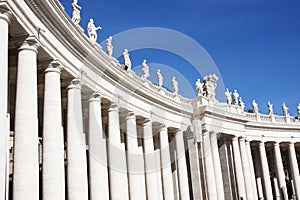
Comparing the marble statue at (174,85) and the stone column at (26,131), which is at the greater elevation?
the marble statue at (174,85)

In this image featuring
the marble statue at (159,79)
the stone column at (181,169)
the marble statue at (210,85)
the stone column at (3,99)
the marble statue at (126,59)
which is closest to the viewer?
the stone column at (3,99)

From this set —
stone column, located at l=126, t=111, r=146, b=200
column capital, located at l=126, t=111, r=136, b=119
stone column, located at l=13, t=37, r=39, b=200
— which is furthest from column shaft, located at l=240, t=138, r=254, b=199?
stone column, located at l=13, t=37, r=39, b=200

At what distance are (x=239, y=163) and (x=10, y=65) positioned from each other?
→ 83.4 m

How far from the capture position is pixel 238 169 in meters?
125

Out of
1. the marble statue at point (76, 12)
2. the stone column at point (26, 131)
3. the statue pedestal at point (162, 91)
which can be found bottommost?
the stone column at point (26, 131)

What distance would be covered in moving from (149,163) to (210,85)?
148 ft

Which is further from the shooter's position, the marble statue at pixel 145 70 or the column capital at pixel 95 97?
the marble statue at pixel 145 70

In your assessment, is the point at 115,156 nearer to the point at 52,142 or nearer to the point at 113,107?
the point at 113,107

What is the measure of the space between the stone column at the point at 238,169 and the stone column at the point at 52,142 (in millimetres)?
77540

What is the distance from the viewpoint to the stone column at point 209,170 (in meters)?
112

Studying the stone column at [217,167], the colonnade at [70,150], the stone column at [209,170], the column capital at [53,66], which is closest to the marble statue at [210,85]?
the stone column at [217,167]

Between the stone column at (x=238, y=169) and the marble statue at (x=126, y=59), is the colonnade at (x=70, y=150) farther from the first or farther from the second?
the stone column at (x=238, y=169)

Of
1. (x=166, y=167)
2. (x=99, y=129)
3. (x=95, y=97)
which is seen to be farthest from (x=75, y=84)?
(x=166, y=167)

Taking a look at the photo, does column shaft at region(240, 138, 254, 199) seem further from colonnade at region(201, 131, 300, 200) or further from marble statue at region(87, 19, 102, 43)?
marble statue at region(87, 19, 102, 43)
